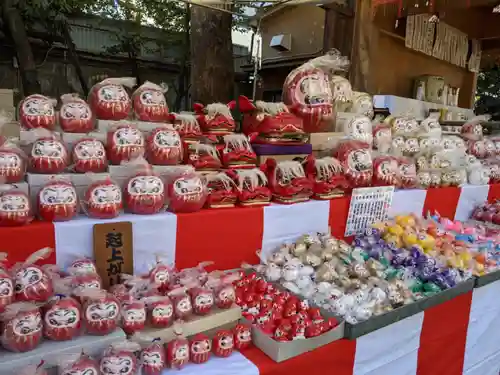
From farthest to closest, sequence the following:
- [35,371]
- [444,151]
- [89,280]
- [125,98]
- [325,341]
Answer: [444,151] → [125,98] → [325,341] → [89,280] → [35,371]

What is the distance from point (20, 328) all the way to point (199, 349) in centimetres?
48

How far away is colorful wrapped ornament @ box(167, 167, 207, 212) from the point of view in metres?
1.55

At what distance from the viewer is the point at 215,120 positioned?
197 cm

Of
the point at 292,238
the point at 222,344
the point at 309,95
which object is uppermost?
the point at 309,95

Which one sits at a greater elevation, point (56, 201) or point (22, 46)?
point (22, 46)

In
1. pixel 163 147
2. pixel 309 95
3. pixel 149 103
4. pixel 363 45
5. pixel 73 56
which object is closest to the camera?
pixel 163 147

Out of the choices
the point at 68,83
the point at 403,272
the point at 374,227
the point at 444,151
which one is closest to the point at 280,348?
the point at 403,272

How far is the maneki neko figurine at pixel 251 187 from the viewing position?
5.81 ft

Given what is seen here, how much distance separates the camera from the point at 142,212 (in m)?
1.50

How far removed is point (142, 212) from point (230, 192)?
40cm

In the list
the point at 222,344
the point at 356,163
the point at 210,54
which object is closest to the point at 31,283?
the point at 222,344

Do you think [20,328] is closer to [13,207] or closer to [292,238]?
[13,207]

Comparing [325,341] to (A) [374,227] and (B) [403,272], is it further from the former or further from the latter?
(A) [374,227]

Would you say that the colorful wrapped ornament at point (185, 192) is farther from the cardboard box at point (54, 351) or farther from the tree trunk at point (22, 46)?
the tree trunk at point (22, 46)
